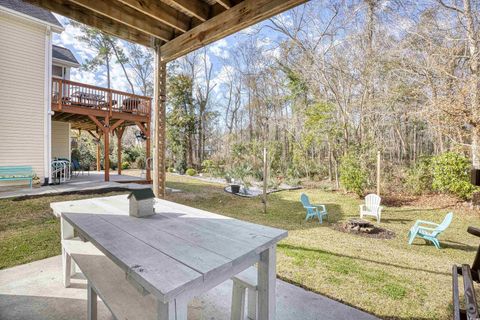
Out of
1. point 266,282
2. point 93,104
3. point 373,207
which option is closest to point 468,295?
point 266,282

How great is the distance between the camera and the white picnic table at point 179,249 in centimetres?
93

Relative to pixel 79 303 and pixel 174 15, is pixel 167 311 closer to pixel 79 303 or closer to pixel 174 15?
pixel 79 303

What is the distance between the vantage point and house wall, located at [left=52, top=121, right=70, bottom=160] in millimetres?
9891

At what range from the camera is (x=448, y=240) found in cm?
435

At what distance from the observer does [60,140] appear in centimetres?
1011

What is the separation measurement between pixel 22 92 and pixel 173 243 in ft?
30.0

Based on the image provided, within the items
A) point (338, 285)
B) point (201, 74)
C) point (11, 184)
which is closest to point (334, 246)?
point (338, 285)

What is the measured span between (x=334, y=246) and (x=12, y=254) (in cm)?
457

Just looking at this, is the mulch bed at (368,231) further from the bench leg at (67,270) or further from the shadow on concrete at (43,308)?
the bench leg at (67,270)

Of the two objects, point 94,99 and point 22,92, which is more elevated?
point 94,99

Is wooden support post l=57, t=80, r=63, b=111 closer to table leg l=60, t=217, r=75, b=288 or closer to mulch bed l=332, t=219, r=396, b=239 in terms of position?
table leg l=60, t=217, r=75, b=288

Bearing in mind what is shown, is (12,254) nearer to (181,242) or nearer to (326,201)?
(181,242)

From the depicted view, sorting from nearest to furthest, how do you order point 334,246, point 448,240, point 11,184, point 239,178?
point 334,246, point 448,240, point 11,184, point 239,178

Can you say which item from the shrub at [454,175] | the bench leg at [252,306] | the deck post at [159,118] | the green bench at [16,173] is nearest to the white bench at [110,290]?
the bench leg at [252,306]
